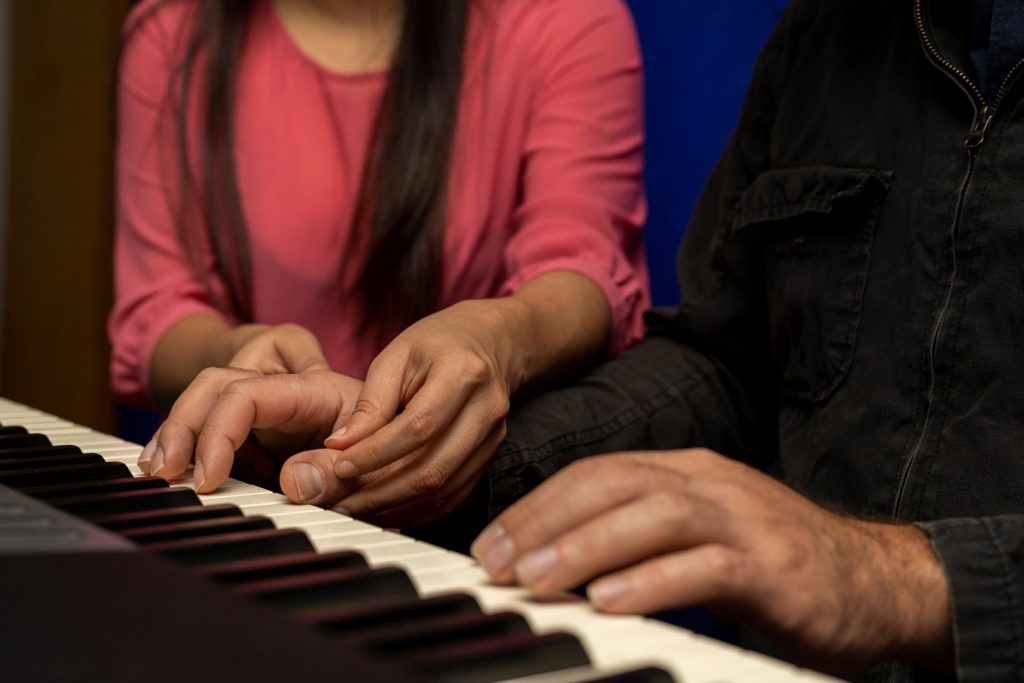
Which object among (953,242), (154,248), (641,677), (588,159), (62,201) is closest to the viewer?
(641,677)

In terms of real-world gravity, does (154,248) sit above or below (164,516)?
below

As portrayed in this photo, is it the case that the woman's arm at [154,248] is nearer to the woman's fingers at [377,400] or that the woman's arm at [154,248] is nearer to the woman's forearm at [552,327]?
the woman's forearm at [552,327]

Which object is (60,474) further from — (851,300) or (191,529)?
(851,300)

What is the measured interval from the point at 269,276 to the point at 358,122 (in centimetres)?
25

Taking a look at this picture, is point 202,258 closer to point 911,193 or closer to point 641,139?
point 641,139

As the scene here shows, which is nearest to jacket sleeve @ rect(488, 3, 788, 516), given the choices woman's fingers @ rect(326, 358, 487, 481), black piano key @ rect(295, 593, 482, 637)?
woman's fingers @ rect(326, 358, 487, 481)

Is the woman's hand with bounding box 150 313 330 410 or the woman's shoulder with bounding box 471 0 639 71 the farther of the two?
the woman's shoulder with bounding box 471 0 639 71

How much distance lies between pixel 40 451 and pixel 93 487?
13 cm

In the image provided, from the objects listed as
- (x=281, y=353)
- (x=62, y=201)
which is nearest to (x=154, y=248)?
(x=281, y=353)

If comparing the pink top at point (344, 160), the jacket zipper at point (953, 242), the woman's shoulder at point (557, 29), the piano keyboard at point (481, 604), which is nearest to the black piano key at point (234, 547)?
the piano keyboard at point (481, 604)

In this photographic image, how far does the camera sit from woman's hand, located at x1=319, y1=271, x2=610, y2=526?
2.55 ft

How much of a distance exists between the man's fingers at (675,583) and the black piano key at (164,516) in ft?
0.84

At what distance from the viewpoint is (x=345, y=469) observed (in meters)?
0.75

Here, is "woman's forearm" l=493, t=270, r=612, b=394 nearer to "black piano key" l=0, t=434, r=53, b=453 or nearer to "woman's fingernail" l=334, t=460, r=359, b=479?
"woman's fingernail" l=334, t=460, r=359, b=479
